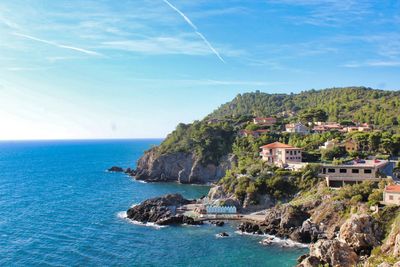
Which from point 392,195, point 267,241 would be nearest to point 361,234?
point 392,195

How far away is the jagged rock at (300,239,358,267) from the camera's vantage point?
3628 centimetres

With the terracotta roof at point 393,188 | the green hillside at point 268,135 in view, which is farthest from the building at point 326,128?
the terracotta roof at point 393,188

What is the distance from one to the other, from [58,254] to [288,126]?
75.9 m

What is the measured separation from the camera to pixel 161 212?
61.0 meters

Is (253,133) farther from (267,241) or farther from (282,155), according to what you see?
(267,241)

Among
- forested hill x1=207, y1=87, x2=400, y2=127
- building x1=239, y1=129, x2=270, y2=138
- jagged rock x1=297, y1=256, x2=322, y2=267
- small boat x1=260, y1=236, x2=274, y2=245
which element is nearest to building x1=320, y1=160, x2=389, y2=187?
small boat x1=260, y1=236, x2=274, y2=245

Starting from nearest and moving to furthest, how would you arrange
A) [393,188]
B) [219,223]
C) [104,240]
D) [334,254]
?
[334,254], [393,188], [104,240], [219,223]

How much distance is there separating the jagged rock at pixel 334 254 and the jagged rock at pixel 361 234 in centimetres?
398

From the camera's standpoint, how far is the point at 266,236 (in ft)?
167

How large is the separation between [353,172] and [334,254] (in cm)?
3039

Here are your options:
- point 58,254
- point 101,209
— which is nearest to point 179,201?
point 101,209

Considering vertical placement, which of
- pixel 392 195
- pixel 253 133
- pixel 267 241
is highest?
pixel 253 133

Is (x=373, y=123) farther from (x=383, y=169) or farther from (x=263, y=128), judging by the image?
(x=383, y=169)

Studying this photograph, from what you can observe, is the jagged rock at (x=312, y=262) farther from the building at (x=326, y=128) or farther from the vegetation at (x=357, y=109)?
the vegetation at (x=357, y=109)
